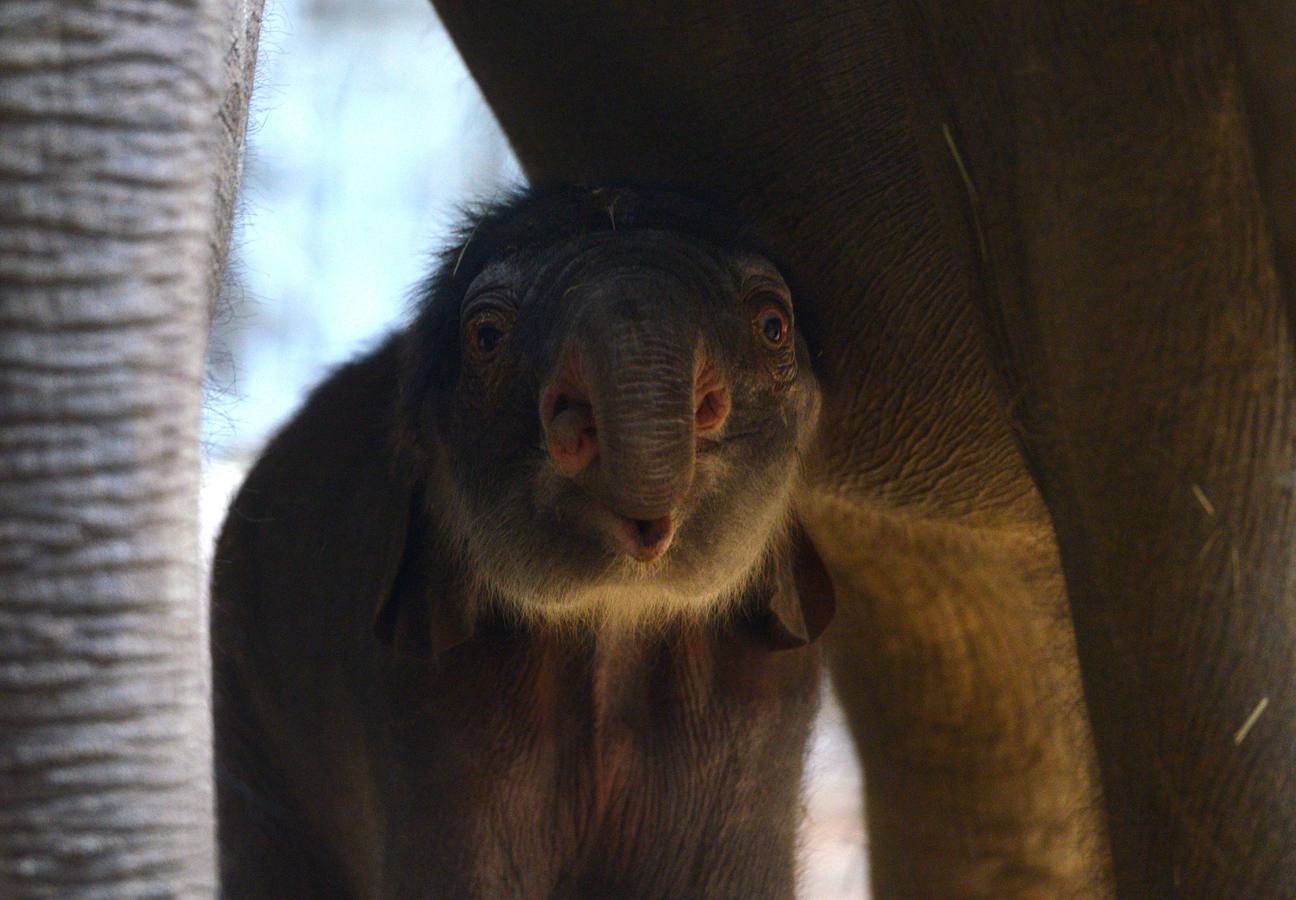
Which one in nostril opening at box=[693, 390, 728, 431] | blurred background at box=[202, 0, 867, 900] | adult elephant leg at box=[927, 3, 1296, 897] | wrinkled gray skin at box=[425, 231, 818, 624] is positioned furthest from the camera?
blurred background at box=[202, 0, 867, 900]

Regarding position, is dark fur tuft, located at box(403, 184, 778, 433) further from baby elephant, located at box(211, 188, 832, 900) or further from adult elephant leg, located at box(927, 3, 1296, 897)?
adult elephant leg, located at box(927, 3, 1296, 897)

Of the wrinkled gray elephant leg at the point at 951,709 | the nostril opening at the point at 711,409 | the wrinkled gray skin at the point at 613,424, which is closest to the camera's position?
the wrinkled gray skin at the point at 613,424

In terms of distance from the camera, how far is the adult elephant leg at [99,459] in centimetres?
76

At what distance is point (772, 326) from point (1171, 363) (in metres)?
0.55

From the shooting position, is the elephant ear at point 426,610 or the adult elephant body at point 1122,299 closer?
the adult elephant body at point 1122,299

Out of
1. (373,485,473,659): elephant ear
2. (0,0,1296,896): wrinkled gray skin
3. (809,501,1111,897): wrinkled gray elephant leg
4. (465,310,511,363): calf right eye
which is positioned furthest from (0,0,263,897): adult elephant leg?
(809,501,1111,897): wrinkled gray elephant leg

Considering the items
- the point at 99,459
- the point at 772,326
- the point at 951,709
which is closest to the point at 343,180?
the point at 951,709

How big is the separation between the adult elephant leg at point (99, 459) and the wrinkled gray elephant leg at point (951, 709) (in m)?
1.81

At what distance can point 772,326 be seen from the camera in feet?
6.23

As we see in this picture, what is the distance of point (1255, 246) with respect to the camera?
4.65 feet

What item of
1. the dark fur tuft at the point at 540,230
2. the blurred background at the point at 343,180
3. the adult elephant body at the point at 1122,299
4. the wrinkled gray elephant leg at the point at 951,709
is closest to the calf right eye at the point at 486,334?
the dark fur tuft at the point at 540,230

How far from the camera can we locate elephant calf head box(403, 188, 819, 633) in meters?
1.57

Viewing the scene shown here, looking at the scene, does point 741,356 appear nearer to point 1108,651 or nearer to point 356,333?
point 1108,651

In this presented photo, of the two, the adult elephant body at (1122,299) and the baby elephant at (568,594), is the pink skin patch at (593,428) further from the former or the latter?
the adult elephant body at (1122,299)
